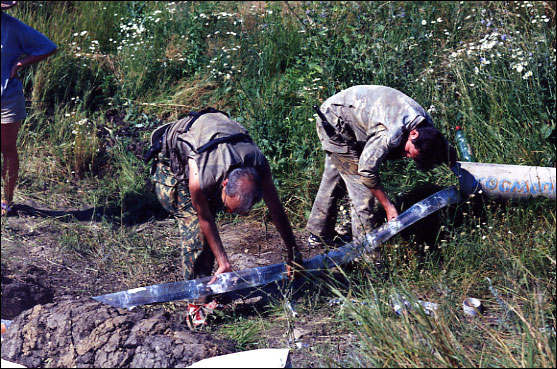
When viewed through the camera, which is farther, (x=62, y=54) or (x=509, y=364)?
(x=62, y=54)

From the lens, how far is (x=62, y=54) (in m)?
6.54

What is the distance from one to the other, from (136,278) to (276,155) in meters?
1.68

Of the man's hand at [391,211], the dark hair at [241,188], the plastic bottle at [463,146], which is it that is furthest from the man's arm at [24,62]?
the plastic bottle at [463,146]

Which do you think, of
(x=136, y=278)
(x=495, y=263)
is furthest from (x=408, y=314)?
(x=136, y=278)

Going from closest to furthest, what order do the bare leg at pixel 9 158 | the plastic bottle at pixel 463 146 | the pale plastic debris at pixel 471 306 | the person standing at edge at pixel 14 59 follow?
the pale plastic debris at pixel 471 306 < the person standing at edge at pixel 14 59 < the bare leg at pixel 9 158 < the plastic bottle at pixel 463 146

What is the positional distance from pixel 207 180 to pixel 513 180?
88.9 inches

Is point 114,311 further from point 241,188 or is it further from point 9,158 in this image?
point 9,158

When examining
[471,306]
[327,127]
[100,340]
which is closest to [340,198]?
[327,127]

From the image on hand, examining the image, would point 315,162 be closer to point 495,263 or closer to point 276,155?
point 276,155

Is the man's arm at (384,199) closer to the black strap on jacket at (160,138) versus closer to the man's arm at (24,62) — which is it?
the black strap on jacket at (160,138)

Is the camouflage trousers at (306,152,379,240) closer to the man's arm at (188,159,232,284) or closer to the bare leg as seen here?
the man's arm at (188,159,232,284)

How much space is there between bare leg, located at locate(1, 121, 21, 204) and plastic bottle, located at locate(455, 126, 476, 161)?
3.40m

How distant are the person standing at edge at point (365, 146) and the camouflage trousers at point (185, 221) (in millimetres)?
789

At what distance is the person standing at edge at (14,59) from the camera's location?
441 centimetres
